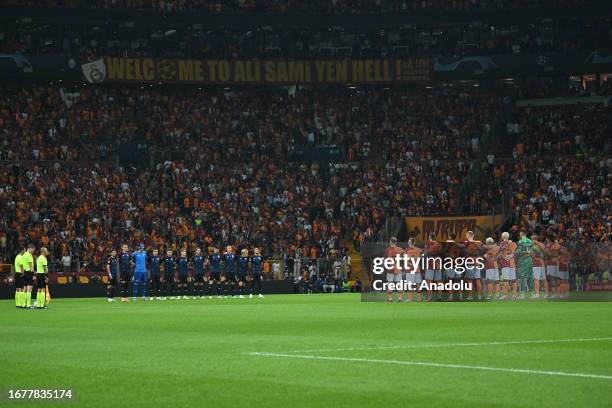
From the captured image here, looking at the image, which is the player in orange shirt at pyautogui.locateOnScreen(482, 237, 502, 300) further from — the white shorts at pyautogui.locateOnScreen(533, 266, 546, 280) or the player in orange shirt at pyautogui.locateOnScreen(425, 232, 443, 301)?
the player in orange shirt at pyautogui.locateOnScreen(425, 232, 443, 301)

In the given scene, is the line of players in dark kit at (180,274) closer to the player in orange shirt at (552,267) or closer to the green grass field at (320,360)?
the player in orange shirt at (552,267)

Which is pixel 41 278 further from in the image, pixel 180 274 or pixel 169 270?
pixel 180 274

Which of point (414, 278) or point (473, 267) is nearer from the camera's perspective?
point (473, 267)

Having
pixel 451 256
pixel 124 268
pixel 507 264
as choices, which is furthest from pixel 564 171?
pixel 124 268

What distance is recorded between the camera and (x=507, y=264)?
116ft

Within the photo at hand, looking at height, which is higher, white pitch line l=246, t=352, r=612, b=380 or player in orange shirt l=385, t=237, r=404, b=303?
player in orange shirt l=385, t=237, r=404, b=303

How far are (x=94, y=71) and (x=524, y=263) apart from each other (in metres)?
35.1

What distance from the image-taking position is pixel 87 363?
15.3m

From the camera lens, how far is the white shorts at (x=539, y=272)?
3575cm

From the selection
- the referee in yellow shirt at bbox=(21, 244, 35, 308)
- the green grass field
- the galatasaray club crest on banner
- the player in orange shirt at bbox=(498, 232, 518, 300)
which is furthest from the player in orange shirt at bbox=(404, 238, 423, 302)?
the galatasaray club crest on banner

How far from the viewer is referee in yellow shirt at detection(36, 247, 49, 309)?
33.4 m

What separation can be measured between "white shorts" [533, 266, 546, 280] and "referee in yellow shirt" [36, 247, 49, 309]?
51.4 feet

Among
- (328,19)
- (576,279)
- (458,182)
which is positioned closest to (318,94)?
(328,19)

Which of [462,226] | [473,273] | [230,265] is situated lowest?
[473,273]
